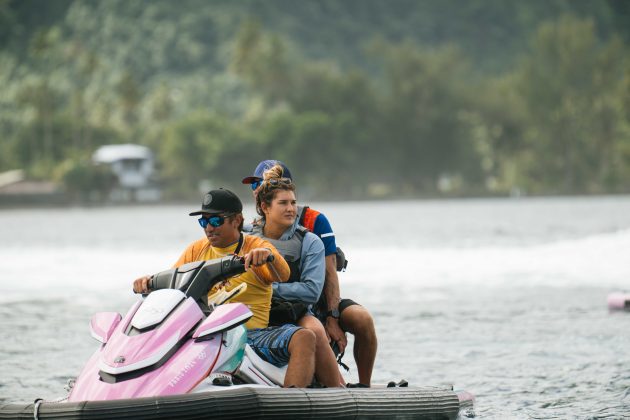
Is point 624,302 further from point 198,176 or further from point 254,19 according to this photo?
point 254,19

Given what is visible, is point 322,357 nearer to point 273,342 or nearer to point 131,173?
point 273,342

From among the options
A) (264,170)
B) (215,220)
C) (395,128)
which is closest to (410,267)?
(264,170)

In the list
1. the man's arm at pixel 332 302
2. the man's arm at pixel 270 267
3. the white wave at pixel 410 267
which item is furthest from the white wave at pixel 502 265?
the man's arm at pixel 270 267

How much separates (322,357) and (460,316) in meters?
10.5

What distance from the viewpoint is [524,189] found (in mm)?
130375

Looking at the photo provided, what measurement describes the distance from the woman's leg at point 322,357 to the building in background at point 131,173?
384 feet

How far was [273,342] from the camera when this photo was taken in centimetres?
705

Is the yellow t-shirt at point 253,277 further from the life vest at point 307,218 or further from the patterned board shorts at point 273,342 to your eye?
the life vest at point 307,218

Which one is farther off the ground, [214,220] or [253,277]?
[214,220]

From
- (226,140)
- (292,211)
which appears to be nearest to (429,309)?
(292,211)

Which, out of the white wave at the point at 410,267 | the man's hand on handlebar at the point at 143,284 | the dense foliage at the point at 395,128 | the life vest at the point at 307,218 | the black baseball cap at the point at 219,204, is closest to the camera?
the man's hand on handlebar at the point at 143,284

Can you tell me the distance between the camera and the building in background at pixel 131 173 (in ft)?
406

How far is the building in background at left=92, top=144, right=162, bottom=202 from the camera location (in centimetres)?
12362

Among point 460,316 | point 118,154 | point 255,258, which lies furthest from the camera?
point 118,154
